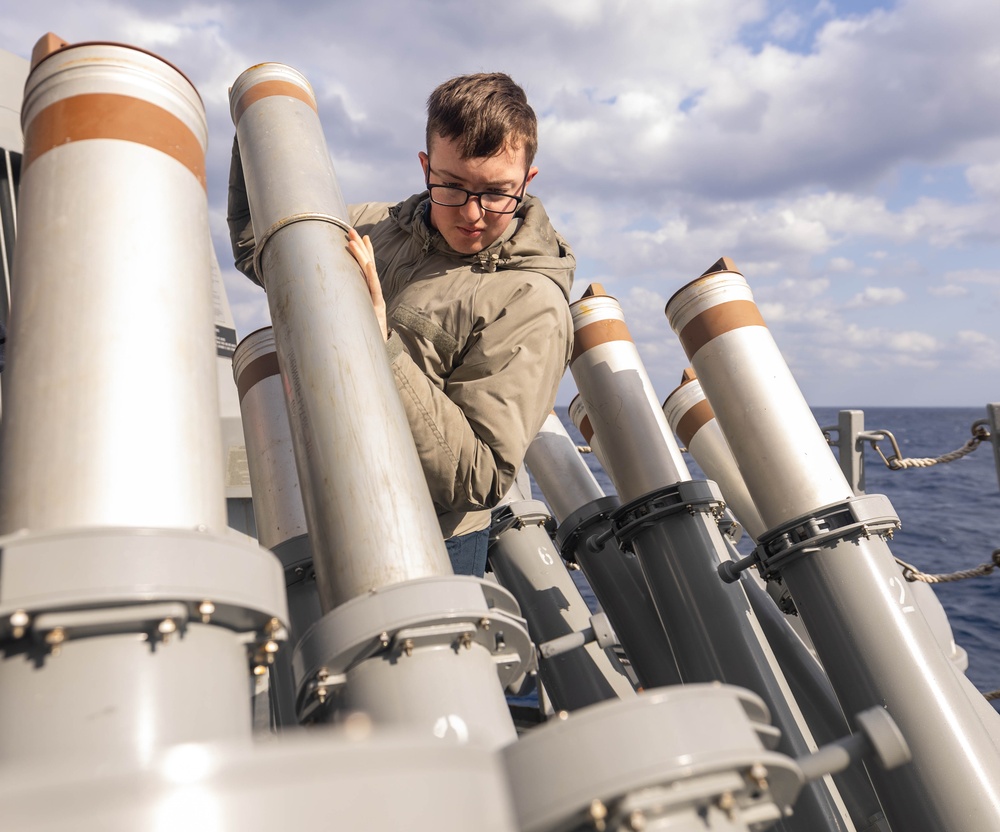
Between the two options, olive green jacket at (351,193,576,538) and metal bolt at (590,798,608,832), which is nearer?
metal bolt at (590,798,608,832)

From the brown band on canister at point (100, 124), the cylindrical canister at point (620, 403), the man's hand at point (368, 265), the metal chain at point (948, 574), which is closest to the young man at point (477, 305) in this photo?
the man's hand at point (368, 265)

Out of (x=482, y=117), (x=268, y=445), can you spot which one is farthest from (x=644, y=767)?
(x=482, y=117)

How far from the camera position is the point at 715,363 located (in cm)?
209

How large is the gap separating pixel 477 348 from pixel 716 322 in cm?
71

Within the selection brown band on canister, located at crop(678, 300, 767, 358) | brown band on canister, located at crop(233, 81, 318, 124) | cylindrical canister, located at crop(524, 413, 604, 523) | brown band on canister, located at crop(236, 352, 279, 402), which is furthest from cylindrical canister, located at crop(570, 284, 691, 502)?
brown band on canister, located at crop(233, 81, 318, 124)

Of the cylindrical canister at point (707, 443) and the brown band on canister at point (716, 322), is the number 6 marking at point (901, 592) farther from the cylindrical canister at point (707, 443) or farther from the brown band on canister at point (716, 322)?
the cylindrical canister at point (707, 443)

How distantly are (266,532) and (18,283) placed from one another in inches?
36.9

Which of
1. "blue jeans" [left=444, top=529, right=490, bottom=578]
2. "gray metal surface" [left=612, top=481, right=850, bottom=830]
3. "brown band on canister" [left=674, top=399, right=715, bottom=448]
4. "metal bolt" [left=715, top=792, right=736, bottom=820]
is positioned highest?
"brown band on canister" [left=674, top=399, right=715, bottom=448]

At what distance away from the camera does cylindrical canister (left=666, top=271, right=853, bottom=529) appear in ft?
6.29

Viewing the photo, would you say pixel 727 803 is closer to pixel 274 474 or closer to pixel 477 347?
pixel 477 347

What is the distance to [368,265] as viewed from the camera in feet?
4.62

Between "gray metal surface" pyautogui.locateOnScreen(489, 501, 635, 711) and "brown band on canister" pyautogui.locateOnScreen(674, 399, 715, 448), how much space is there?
76 centimetres

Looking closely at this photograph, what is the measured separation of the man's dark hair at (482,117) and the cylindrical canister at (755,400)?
65 cm

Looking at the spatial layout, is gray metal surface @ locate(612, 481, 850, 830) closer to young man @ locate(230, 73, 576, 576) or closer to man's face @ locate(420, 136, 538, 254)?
young man @ locate(230, 73, 576, 576)
